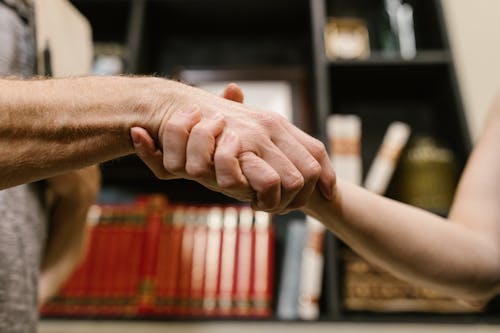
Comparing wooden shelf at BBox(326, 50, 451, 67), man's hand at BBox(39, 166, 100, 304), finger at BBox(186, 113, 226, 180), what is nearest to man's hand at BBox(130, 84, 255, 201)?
finger at BBox(186, 113, 226, 180)

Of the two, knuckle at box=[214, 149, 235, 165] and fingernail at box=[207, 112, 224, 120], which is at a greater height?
fingernail at box=[207, 112, 224, 120]

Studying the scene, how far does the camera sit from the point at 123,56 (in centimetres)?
193

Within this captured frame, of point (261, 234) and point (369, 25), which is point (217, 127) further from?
point (369, 25)

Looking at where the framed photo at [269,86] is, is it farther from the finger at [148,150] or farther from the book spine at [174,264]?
the finger at [148,150]

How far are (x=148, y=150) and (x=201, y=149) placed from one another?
0.26 feet

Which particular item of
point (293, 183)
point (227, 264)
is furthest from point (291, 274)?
point (293, 183)

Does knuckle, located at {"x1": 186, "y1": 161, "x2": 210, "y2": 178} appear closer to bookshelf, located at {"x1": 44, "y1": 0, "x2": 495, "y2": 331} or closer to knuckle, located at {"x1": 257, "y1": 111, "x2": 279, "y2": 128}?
knuckle, located at {"x1": 257, "y1": 111, "x2": 279, "y2": 128}

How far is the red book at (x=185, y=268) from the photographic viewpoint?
1.46 meters

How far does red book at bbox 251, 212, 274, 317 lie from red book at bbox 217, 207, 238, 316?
2.4 inches

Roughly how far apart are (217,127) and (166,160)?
0.08m

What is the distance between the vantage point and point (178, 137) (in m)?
0.67

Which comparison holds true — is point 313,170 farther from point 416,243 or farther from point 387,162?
point 387,162

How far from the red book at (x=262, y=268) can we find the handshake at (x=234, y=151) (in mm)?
775

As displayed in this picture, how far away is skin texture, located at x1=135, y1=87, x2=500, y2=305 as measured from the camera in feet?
2.84
